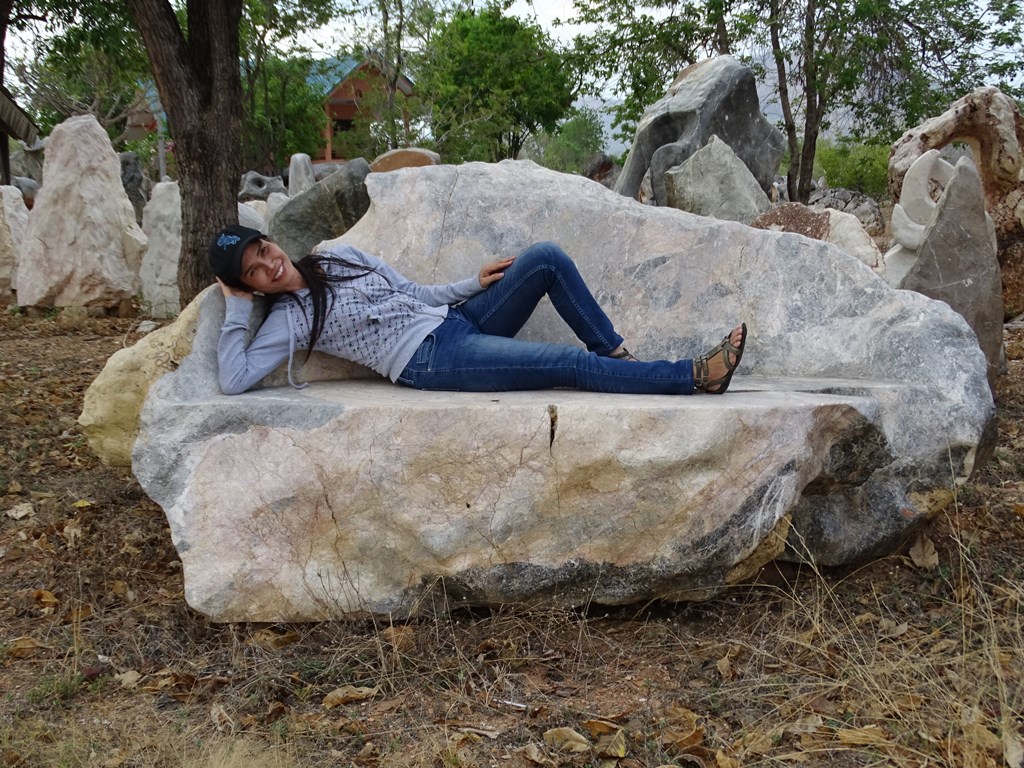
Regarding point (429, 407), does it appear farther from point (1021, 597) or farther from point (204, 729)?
point (1021, 597)

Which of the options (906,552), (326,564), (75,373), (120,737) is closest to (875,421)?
(906,552)

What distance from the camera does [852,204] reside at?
18.0 m

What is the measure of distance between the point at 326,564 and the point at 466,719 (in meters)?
0.75

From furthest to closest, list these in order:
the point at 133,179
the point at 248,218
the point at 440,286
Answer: the point at 133,179, the point at 248,218, the point at 440,286

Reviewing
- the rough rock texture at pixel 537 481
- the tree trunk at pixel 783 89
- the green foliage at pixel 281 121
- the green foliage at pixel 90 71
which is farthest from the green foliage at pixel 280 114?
the rough rock texture at pixel 537 481

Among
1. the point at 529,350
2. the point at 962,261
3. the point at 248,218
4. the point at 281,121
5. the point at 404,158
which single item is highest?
Answer: the point at 281,121

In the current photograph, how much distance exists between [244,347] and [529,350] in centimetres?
105

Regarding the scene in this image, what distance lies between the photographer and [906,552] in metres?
3.31

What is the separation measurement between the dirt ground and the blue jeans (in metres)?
0.81

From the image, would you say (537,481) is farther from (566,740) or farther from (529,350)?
(566,740)

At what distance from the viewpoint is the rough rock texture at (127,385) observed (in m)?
3.39

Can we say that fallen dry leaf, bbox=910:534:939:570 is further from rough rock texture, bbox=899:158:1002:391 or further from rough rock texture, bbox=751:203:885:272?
rough rock texture, bbox=751:203:885:272

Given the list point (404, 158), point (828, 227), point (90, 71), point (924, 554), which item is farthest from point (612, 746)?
point (90, 71)

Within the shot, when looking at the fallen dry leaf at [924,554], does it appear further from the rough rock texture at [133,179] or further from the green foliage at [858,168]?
the green foliage at [858,168]
